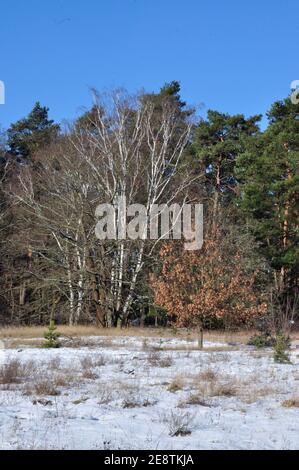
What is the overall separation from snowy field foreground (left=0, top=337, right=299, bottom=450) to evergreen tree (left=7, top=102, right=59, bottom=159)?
32.6 meters

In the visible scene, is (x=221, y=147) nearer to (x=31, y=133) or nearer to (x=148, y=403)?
(x=31, y=133)

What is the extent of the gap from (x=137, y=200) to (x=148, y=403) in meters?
23.7

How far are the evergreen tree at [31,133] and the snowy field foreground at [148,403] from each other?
32.6 m

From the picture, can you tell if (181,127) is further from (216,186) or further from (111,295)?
(111,295)

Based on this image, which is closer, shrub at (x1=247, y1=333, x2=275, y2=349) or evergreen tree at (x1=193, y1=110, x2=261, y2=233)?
shrub at (x1=247, y1=333, x2=275, y2=349)

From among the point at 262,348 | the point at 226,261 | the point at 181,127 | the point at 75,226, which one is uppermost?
the point at 181,127

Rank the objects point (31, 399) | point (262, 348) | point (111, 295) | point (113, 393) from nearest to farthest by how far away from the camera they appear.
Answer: point (31, 399) → point (113, 393) → point (262, 348) → point (111, 295)

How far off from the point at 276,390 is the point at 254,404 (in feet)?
4.28

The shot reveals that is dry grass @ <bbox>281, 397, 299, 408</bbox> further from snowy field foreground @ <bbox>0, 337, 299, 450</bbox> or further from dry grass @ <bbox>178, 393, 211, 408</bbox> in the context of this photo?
dry grass @ <bbox>178, 393, 211, 408</bbox>

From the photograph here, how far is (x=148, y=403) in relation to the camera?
8.05 meters

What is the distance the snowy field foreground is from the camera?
19.5ft

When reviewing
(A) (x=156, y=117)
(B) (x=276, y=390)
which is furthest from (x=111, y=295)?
(B) (x=276, y=390)

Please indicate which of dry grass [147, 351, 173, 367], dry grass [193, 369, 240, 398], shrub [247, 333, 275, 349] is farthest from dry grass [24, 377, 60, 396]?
shrub [247, 333, 275, 349]

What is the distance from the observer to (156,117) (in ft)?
99.3
